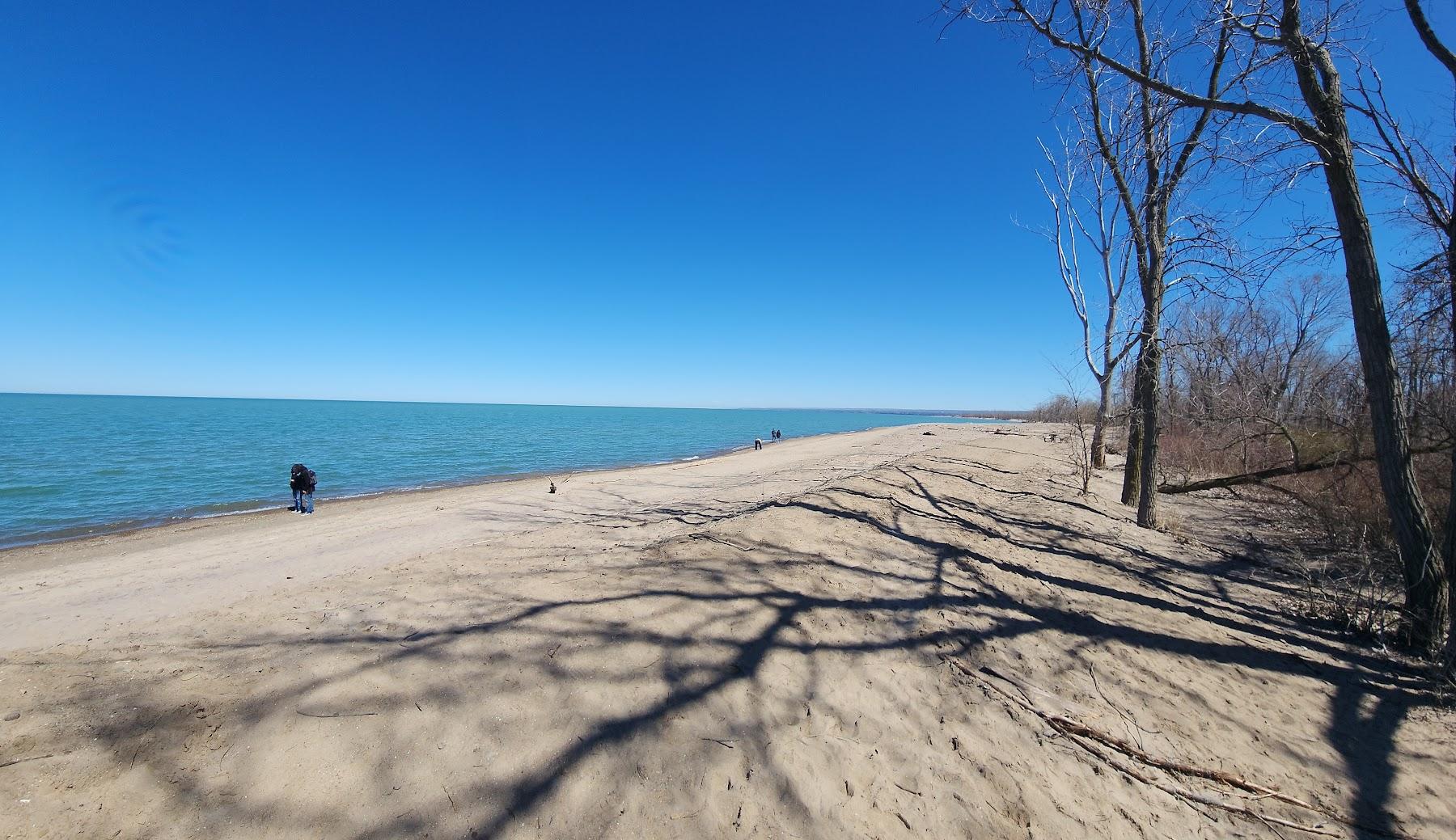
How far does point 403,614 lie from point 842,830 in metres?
3.93

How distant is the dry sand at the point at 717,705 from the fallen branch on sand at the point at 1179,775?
0.02 meters

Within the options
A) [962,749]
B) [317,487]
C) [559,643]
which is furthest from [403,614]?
[317,487]

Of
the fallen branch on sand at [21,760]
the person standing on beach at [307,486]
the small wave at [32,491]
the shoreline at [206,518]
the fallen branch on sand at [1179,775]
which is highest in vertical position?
the fallen branch on sand at [21,760]

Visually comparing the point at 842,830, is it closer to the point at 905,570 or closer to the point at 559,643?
the point at 559,643

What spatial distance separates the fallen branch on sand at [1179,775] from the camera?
9.36 ft

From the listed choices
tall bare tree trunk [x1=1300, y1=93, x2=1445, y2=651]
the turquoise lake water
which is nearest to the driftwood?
tall bare tree trunk [x1=1300, y1=93, x2=1445, y2=651]

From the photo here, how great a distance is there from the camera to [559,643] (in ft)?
12.7

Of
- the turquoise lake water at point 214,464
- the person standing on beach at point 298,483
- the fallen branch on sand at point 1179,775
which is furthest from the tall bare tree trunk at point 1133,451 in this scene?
the turquoise lake water at point 214,464

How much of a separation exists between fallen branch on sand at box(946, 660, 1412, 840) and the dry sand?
2cm

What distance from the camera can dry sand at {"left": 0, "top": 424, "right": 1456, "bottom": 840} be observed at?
8.49 feet

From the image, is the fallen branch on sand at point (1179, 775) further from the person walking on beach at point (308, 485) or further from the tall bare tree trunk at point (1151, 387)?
the person walking on beach at point (308, 485)

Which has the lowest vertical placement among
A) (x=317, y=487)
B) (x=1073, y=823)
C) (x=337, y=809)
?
(x=317, y=487)

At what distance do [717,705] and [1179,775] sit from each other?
9.45 feet

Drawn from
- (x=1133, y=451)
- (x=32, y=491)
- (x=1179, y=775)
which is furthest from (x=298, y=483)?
(x=1133, y=451)
